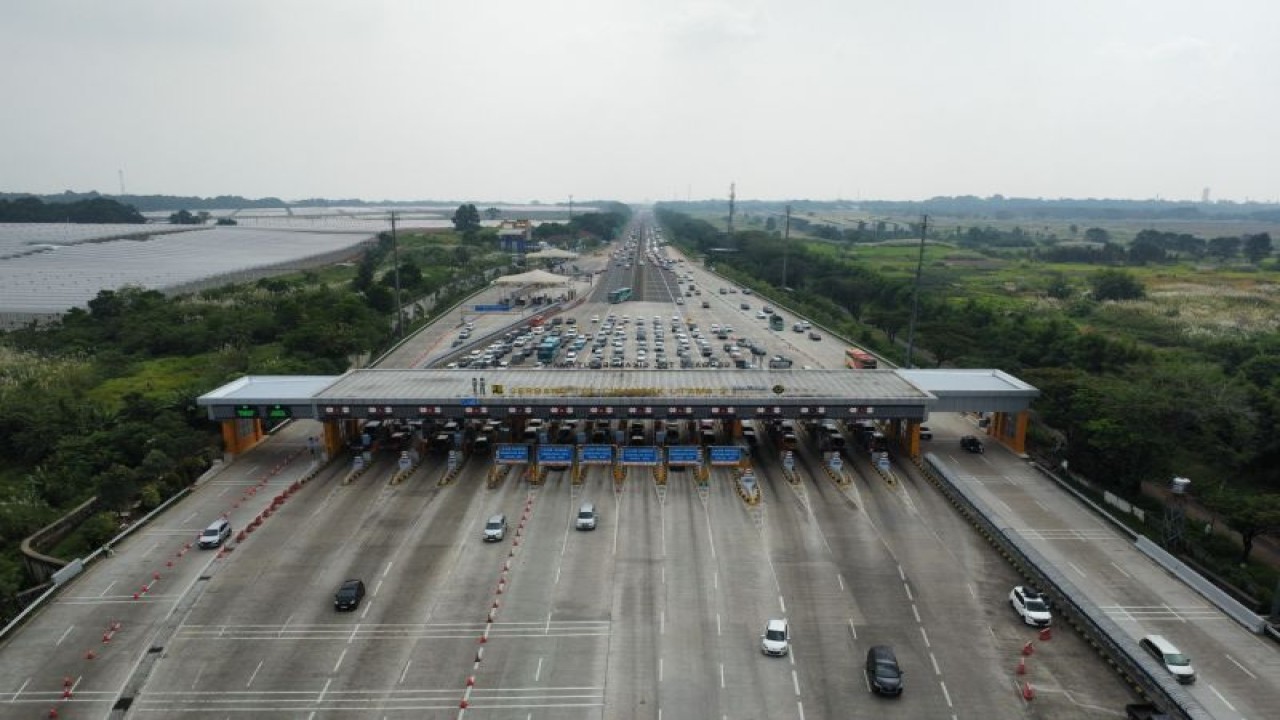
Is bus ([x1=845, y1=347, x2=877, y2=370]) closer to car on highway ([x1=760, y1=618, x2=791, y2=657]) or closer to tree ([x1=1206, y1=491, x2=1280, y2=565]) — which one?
tree ([x1=1206, y1=491, x2=1280, y2=565])

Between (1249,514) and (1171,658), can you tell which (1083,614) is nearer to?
(1171,658)

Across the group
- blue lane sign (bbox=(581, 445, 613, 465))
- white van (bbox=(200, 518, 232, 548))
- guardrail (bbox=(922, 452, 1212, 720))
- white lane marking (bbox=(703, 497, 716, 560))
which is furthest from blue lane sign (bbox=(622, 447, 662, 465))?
white van (bbox=(200, 518, 232, 548))

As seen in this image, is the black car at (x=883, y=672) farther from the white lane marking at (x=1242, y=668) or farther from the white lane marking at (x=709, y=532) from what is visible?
the white lane marking at (x=1242, y=668)

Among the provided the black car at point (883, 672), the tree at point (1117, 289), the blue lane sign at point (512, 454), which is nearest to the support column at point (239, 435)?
the blue lane sign at point (512, 454)

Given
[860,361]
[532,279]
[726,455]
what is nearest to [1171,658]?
[726,455]

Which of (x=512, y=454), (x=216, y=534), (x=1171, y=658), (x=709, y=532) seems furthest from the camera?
(x=512, y=454)

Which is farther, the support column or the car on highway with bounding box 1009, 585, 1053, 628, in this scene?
the support column

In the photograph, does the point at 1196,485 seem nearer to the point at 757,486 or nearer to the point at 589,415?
the point at 757,486
